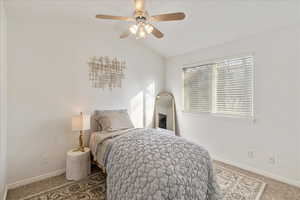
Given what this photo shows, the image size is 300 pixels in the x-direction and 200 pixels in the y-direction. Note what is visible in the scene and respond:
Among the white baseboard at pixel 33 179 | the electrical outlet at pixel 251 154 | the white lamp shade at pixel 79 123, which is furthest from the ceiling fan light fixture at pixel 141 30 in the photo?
the electrical outlet at pixel 251 154

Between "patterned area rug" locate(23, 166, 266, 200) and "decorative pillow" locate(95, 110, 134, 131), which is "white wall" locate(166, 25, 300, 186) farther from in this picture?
"decorative pillow" locate(95, 110, 134, 131)

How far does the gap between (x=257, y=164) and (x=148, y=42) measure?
11.3 ft

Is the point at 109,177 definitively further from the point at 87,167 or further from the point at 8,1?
the point at 8,1

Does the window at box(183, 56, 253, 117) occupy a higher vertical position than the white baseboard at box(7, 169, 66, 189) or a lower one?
higher

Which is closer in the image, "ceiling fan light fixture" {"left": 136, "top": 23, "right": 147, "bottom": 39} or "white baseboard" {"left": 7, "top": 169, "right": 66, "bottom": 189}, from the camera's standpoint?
"ceiling fan light fixture" {"left": 136, "top": 23, "right": 147, "bottom": 39}

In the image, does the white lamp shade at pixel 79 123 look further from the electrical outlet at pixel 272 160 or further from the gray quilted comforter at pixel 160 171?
the electrical outlet at pixel 272 160

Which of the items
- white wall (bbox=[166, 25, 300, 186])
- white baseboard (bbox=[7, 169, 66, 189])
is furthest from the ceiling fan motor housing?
white baseboard (bbox=[7, 169, 66, 189])

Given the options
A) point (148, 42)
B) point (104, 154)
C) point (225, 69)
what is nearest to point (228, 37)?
point (225, 69)

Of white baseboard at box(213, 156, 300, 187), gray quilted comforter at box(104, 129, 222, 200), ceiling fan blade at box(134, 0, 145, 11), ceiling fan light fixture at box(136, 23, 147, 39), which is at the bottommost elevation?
white baseboard at box(213, 156, 300, 187)

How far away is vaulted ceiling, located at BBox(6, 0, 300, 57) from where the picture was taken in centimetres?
212

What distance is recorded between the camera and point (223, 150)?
3023mm

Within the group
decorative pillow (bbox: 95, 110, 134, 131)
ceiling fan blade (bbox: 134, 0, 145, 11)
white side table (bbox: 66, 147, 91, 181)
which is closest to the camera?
ceiling fan blade (bbox: 134, 0, 145, 11)

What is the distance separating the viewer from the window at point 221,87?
2.71 meters

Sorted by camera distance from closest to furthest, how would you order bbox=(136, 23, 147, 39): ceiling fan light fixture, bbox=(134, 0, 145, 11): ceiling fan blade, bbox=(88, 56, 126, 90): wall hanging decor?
bbox=(134, 0, 145, 11): ceiling fan blade
bbox=(136, 23, 147, 39): ceiling fan light fixture
bbox=(88, 56, 126, 90): wall hanging decor
